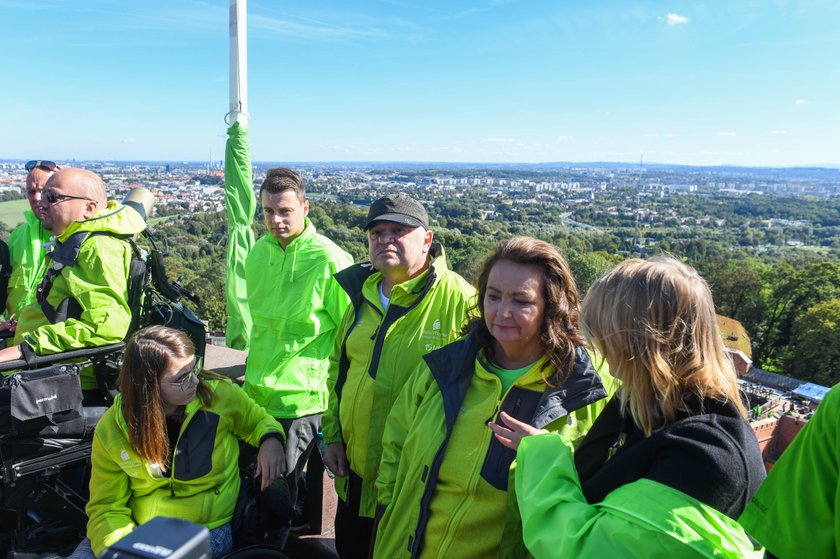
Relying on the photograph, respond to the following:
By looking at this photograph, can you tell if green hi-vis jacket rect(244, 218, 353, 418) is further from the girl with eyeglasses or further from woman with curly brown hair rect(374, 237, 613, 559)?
woman with curly brown hair rect(374, 237, 613, 559)

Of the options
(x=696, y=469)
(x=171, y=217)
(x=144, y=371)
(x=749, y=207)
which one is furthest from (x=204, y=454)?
(x=749, y=207)

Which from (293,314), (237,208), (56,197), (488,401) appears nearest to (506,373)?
(488,401)

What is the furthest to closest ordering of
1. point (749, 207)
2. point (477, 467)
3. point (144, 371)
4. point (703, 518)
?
point (749, 207) → point (144, 371) → point (477, 467) → point (703, 518)

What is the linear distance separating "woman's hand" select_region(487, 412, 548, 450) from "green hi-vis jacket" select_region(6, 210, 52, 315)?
13.5ft

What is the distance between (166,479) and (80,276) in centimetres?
130

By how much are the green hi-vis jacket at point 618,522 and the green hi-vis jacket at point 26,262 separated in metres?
4.42

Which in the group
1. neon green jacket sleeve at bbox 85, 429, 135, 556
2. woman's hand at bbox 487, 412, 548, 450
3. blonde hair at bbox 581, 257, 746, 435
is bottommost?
neon green jacket sleeve at bbox 85, 429, 135, 556

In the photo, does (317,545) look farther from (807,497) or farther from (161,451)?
(807,497)

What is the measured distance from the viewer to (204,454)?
258 cm

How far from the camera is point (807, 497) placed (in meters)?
1.13

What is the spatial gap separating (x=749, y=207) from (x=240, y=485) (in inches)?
4431

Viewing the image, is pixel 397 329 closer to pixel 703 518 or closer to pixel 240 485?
pixel 240 485

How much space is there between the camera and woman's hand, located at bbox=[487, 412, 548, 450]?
1829mm

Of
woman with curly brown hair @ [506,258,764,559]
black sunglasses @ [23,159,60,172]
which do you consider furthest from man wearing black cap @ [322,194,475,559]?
black sunglasses @ [23,159,60,172]
